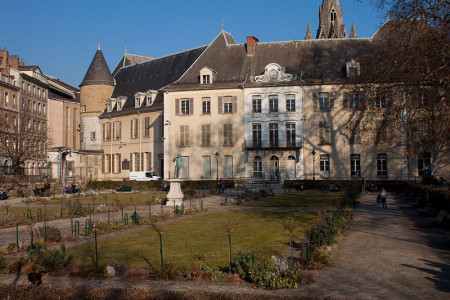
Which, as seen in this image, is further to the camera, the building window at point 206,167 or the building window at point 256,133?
the building window at point 206,167

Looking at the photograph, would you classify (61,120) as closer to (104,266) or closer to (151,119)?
(151,119)

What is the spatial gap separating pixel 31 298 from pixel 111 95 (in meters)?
53.0

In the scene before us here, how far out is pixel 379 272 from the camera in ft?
34.5

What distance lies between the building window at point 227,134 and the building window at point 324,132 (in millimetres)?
8522

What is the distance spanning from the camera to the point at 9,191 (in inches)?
1471

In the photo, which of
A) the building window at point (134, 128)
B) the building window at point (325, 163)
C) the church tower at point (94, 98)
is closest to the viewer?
the building window at point (325, 163)

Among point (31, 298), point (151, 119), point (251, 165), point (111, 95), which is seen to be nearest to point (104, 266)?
point (31, 298)

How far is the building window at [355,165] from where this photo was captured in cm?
4350

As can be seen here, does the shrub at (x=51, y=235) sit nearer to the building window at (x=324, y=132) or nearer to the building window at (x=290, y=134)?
the building window at (x=290, y=134)

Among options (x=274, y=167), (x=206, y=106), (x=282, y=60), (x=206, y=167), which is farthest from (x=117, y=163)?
(x=282, y=60)

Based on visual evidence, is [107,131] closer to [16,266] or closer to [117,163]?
[117,163]

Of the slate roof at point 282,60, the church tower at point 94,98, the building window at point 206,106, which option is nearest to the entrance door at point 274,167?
the slate roof at point 282,60

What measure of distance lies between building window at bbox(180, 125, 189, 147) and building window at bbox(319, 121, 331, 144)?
42.9ft

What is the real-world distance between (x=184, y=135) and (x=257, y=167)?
8.13 meters
